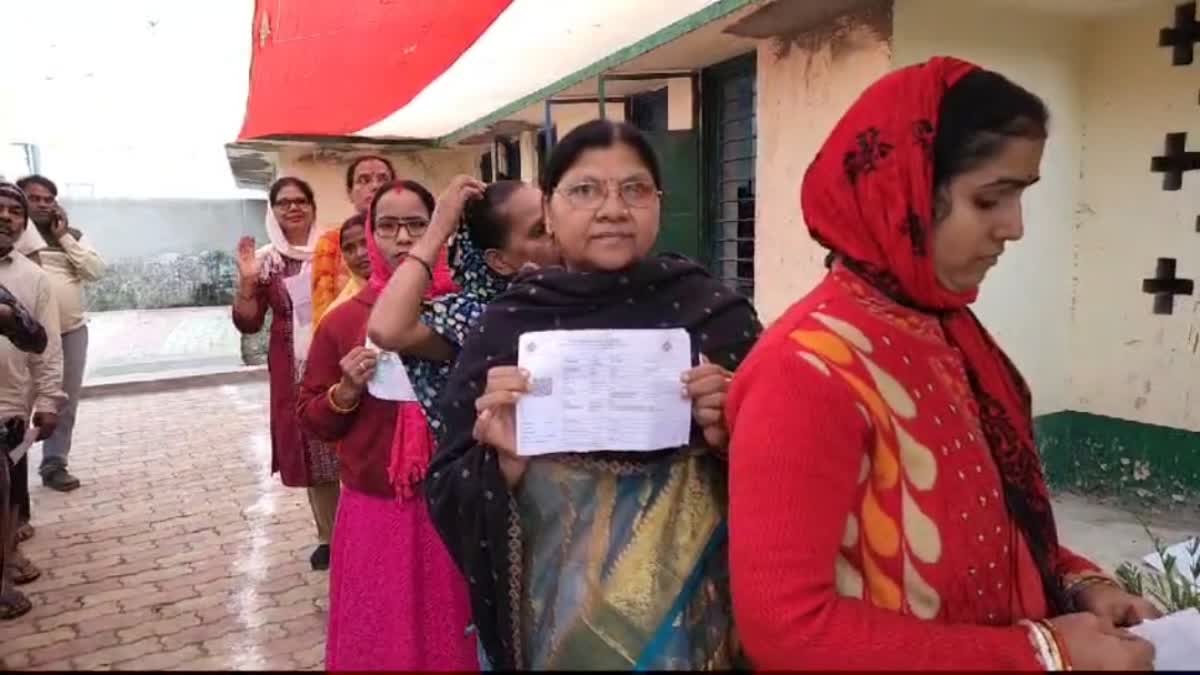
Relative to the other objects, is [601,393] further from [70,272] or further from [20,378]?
[70,272]

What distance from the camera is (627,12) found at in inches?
164

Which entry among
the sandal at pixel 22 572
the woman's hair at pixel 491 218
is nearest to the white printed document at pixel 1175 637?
the woman's hair at pixel 491 218

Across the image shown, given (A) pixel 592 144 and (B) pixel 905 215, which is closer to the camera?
(B) pixel 905 215

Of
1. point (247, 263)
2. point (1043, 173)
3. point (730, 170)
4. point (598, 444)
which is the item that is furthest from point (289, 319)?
point (1043, 173)

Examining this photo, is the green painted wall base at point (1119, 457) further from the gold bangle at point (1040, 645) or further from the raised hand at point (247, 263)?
the raised hand at point (247, 263)

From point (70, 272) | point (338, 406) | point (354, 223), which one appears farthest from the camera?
point (70, 272)

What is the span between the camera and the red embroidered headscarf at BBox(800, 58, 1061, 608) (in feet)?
3.73

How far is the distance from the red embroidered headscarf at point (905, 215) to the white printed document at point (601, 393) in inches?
13.4

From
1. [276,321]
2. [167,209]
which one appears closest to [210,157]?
[167,209]

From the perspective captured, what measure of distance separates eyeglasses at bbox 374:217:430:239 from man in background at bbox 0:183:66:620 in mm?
2257

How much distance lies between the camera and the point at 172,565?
4.53 metres

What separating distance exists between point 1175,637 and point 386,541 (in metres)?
1.85

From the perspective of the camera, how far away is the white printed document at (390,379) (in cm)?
235

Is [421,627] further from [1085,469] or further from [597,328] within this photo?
[1085,469]
